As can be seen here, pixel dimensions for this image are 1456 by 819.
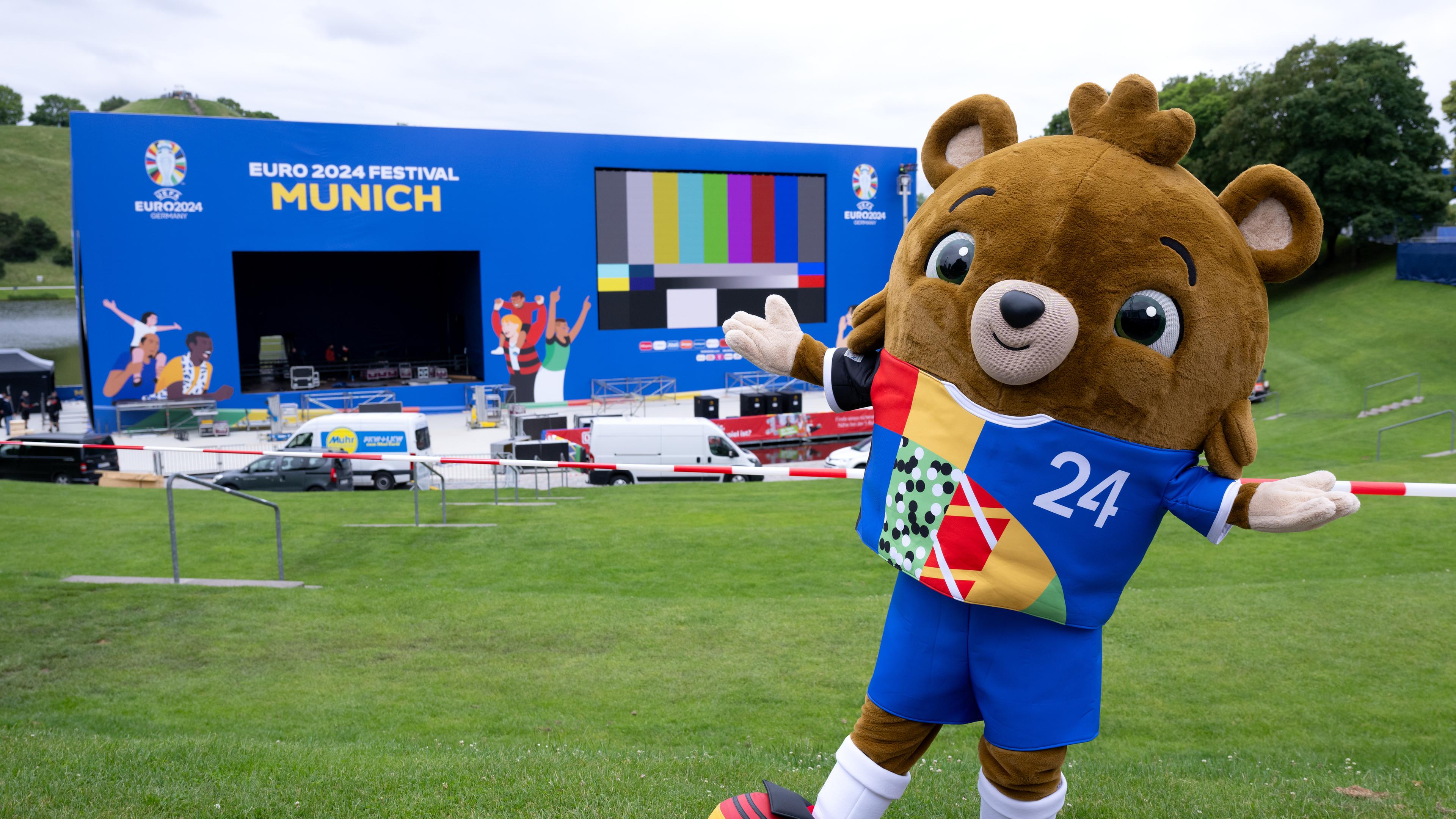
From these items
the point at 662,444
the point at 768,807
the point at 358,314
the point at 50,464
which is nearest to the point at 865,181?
the point at 662,444

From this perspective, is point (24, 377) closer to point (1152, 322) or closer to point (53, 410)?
point (53, 410)

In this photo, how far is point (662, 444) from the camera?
67.4 ft

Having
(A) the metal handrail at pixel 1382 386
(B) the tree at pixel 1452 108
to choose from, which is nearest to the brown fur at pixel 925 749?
(A) the metal handrail at pixel 1382 386

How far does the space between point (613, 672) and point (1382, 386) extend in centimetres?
2990

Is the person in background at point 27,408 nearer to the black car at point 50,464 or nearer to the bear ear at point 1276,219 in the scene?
the black car at point 50,464

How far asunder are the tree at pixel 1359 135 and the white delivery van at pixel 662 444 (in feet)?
103

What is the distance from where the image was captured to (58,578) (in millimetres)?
8547

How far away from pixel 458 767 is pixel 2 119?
119 meters

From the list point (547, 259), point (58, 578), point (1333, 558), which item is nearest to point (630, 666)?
point (58, 578)

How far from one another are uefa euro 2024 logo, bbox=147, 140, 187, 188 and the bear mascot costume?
31194mm

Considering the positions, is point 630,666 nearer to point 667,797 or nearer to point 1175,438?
point 667,797

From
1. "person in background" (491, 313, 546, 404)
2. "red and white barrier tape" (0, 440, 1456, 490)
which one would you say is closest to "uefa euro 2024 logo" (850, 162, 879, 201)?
"person in background" (491, 313, 546, 404)

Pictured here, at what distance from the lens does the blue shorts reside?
3135mm

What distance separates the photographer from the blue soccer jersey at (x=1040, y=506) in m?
3.02
